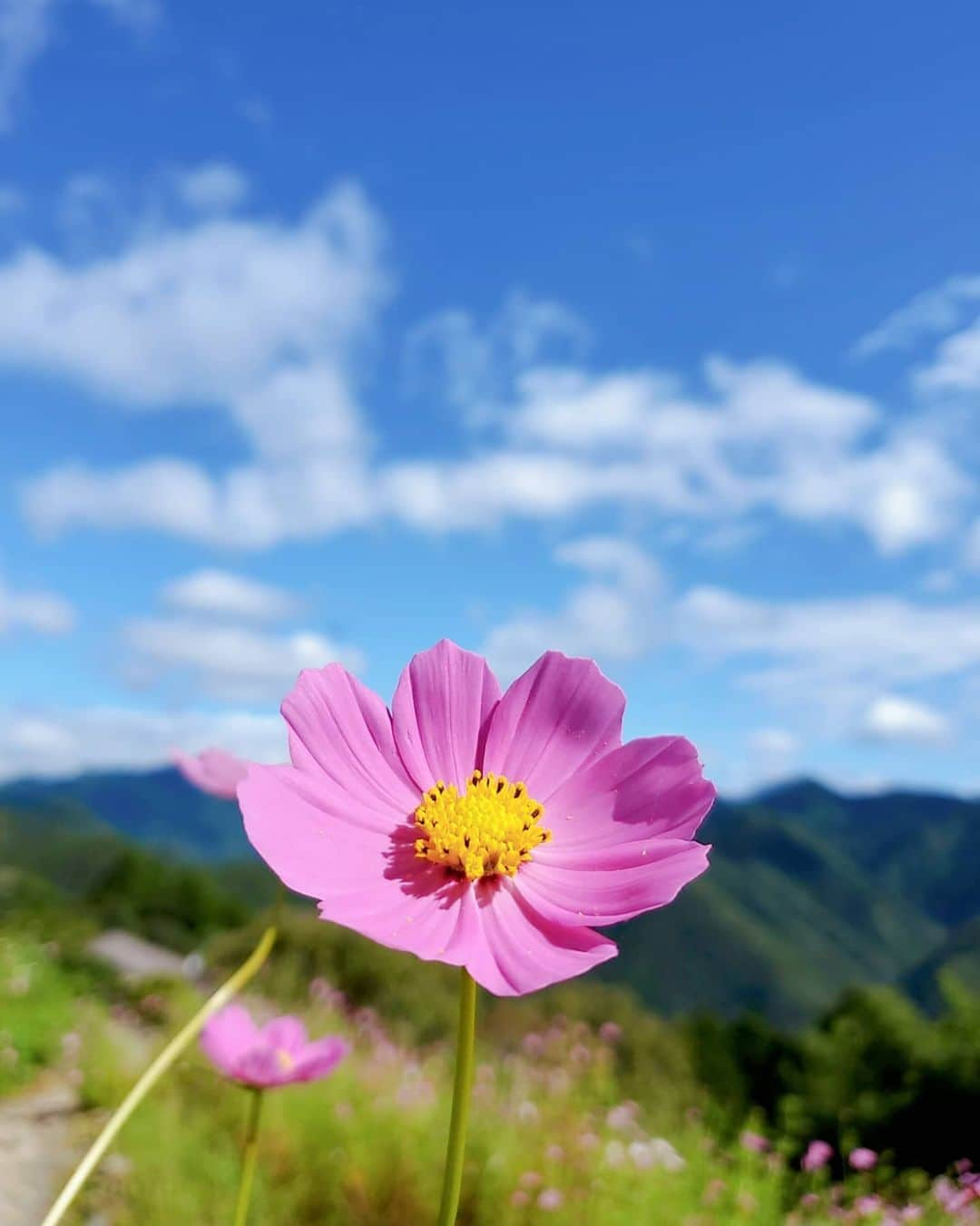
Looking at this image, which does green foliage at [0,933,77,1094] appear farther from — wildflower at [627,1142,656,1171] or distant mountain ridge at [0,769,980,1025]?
distant mountain ridge at [0,769,980,1025]

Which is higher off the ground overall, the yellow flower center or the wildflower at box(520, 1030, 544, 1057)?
the yellow flower center

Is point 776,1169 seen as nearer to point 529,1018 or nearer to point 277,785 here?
point 277,785

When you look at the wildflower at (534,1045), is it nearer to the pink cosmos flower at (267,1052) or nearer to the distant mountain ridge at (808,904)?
the pink cosmos flower at (267,1052)

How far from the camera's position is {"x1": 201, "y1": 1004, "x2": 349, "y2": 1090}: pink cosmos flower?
44.3 inches

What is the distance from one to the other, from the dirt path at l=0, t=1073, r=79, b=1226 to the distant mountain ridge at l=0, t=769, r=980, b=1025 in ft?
146

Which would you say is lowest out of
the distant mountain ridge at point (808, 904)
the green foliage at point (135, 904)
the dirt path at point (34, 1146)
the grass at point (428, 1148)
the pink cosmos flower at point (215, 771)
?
the dirt path at point (34, 1146)

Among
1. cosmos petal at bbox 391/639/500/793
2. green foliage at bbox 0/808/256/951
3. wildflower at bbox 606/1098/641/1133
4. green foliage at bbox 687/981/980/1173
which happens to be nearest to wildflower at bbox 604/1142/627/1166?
wildflower at bbox 606/1098/641/1133

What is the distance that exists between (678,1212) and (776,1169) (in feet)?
0.97

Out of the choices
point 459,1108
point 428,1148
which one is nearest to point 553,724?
point 459,1108

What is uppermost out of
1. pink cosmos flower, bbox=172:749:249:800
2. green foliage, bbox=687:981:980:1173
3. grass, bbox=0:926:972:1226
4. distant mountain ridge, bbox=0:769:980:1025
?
distant mountain ridge, bbox=0:769:980:1025

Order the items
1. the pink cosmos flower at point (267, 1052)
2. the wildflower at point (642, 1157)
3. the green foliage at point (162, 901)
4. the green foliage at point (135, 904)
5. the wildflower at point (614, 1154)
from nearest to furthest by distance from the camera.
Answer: the pink cosmos flower at point (267, 1052) → the wildflower at point (642, 1157) → the wildflower at point (614, 1154) → the green foliage at point (135, 904) → the green foliage at point (162, 901)

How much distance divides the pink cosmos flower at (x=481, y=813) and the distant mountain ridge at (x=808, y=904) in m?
49.4

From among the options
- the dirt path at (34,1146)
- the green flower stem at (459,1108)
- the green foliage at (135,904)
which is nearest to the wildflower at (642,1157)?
the dirt path at (34,1146)

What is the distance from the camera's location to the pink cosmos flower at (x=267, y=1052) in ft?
3.69
